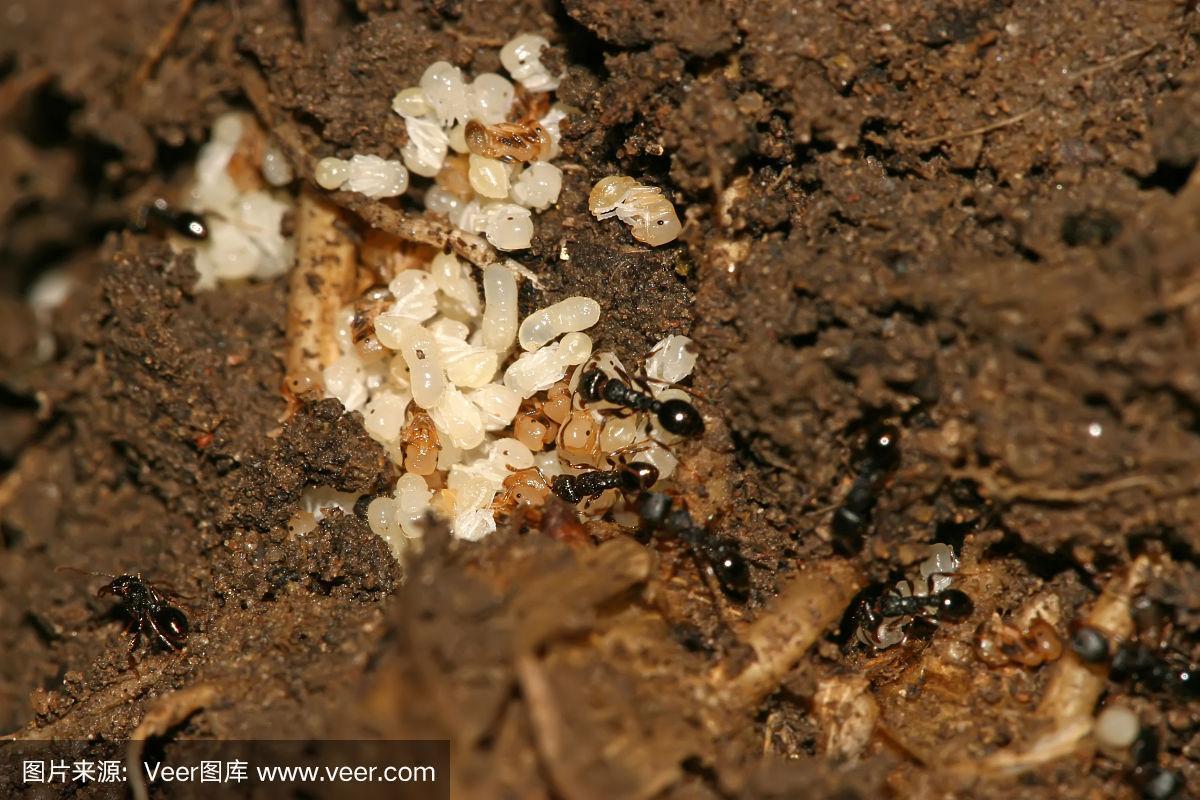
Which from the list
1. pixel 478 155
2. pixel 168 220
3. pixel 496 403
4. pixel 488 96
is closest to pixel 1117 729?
pixel 496 403

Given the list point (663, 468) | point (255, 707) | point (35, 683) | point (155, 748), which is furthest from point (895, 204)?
point (35, 683)

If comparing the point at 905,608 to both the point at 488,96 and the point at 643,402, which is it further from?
the point at 488,96

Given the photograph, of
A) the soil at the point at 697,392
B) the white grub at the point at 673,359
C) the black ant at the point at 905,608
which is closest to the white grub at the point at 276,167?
the soil at the point at 697,392

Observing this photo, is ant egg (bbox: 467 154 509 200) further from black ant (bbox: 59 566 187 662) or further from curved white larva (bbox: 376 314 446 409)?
black ant (bbox: 59 566 187 662)

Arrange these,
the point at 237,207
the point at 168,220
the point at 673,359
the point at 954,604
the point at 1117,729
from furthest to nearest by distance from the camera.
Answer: the point at 237,207
the point at 168,220
the point at 673,359
the point at 954,604
the point at 1117,729

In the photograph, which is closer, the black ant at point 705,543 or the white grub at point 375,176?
the black ant at point 705,543

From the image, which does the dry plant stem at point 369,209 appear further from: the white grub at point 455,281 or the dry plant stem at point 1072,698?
the dry plant stem at point 1072,698

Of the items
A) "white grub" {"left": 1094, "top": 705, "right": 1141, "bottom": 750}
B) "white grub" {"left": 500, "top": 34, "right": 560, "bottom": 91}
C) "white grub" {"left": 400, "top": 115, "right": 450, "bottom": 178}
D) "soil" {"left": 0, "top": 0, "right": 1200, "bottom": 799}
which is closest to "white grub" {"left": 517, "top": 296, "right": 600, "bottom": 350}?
"soil" {"left": 0, "top": 0, "right": 1200, "bottom": 799}
